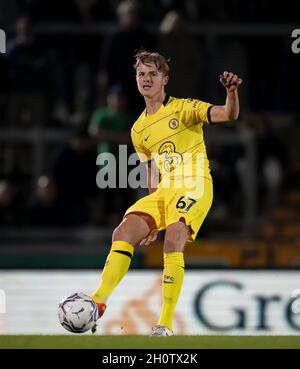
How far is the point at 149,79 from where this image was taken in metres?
9.81

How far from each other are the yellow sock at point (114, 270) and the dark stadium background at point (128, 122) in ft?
14.9

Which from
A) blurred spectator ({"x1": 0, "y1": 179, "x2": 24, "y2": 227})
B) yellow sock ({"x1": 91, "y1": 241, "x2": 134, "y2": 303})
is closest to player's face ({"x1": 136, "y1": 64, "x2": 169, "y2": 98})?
yellow sock ({"x1": 91, "y1": 241, "x2": 134, "y2": 303})

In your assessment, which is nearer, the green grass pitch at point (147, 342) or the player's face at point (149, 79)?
the green grass pitch at point (147, 342)

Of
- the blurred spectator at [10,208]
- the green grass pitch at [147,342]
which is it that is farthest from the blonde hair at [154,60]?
the blurred spectator at [10,208]

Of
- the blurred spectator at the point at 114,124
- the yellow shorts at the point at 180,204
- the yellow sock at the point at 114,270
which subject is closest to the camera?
the yellow sock at the point at 114,270

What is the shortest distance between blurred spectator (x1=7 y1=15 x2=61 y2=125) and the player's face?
5940mm

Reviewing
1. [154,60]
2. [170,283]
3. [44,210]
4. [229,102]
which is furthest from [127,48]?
[170,283]

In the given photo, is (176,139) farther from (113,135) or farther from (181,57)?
(181,57)

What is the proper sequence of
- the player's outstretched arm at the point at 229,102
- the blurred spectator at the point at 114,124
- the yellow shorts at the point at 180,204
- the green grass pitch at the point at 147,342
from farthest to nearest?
the blurred spectator at the point at 114,124
the yellow shorts at the point at 180,204
the player's outstretched arm at the point at 229,102
the green grass pitch at the point at 147,342

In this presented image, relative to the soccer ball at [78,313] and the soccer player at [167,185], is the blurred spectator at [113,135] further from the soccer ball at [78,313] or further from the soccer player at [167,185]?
the soccer ball at [78,313]

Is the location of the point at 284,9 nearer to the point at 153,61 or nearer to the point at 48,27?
the point at 48,27

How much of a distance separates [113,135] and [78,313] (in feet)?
18.6

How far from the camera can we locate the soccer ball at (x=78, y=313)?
9320 millimetres

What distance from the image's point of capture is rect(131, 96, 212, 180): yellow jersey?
9.89 m
